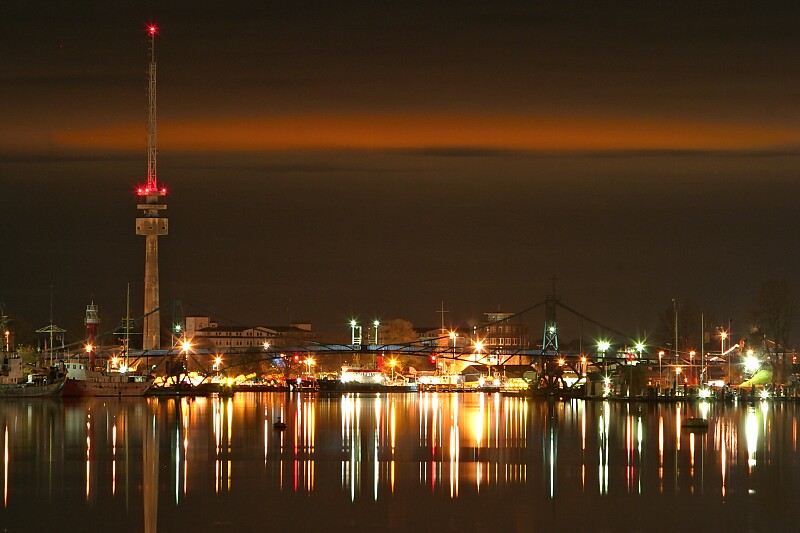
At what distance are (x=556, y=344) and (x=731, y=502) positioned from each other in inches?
4857

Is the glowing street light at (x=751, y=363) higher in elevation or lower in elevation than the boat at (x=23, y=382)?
higher

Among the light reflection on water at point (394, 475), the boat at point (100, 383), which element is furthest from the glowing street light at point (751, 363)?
the light reflection on water at point (394, 475)

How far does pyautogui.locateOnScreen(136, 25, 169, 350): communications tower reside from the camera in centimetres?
16288

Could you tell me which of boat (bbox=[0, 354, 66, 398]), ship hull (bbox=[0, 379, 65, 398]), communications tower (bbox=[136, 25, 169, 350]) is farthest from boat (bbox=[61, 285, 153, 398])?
communications tower (bbox=[136, 25, 169, 350])

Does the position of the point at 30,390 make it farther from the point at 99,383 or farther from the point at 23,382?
the point at 23,382

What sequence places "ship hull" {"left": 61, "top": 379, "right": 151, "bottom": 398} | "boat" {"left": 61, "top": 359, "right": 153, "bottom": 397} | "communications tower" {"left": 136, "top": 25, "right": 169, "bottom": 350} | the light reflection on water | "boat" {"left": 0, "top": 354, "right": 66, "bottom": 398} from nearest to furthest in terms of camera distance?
the light reflection on water
"boat" {"left": 0, "top": 354, "right": 66, "bottom": 398}
"ship hull" {"left": 61, "top": 379, "right": 151, "bottom": 398}
"boat" {"left": 61, "top": 359, "right": 153, "bottom": 397}
"communications tower" {"left": 136, "top": 25, "right": 169, "bottom": 350}

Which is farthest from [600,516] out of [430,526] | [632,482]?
[632,482]

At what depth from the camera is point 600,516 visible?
108 ft

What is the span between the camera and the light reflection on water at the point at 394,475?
32.2 m

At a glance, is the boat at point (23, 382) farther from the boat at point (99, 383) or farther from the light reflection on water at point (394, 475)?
the light reflection on water at point (394, 475)

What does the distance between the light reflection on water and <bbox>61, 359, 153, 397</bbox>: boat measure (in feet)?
128

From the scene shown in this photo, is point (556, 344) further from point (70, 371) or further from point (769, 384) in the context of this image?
point (70, 371)

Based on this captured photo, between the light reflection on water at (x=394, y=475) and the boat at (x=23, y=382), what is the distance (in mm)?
39411

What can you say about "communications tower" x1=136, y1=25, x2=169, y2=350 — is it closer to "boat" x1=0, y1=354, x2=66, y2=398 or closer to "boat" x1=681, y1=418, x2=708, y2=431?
"boat" x1=0, y1=354, x2=66, y2=398
